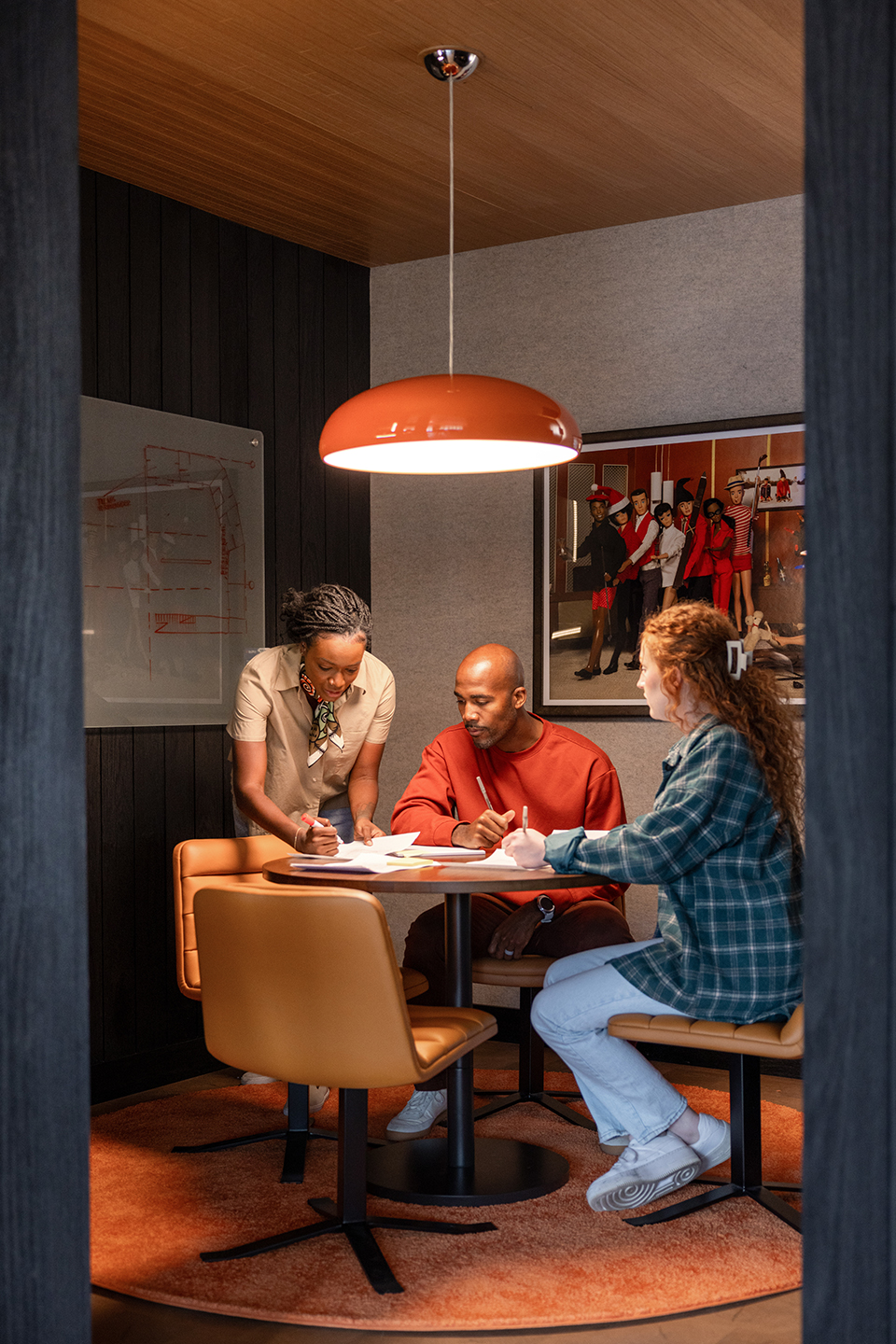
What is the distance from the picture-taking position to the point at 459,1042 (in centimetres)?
295

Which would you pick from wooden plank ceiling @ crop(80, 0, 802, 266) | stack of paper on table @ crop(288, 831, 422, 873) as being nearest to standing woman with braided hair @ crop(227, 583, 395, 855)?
stack of paper on table @ crop(288, 831, 422, 873)

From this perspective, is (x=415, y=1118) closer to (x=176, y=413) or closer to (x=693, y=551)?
(x=693, y=551)

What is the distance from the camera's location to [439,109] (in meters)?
3.70

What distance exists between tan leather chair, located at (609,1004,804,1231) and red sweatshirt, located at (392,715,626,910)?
0.86 m

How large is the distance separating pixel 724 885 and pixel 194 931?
1430mm

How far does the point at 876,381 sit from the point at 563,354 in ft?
12.0

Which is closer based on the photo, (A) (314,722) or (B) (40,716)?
(B) (40,716)

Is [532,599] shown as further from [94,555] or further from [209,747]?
[94,555]

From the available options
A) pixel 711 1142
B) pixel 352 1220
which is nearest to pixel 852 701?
pixel 352 1220

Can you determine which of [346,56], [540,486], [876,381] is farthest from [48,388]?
[540,486]

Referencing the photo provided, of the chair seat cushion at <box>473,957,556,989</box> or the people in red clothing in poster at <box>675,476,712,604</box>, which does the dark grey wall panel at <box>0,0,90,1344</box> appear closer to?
the chair seat cushion at <box>473,957,556,989</box>

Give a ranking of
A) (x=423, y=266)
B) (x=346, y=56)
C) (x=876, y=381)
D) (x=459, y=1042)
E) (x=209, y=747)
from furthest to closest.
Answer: (x=423, y=266), (x=209, y=747), (x=346, y=56), (x=459, y=1042), (x=876, y=381)

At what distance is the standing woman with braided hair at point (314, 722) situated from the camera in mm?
3994

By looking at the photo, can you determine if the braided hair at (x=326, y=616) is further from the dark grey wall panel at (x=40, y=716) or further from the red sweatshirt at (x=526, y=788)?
the dark grey wall panel at (x=40, y=716)
